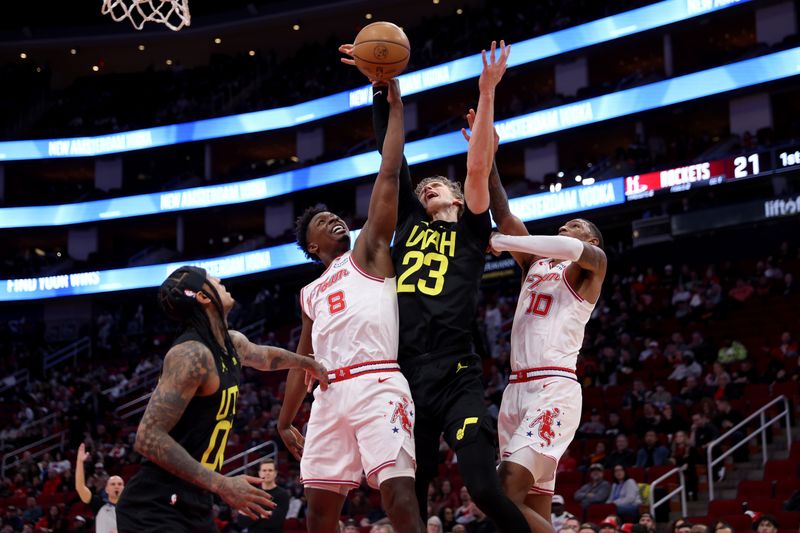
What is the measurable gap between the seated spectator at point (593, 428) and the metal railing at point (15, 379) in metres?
20.7

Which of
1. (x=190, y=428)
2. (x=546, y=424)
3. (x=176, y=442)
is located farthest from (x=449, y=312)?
(x=176, y=442)

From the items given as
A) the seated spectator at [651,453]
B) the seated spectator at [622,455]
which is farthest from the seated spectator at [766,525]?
the seated spectator at [622,455]

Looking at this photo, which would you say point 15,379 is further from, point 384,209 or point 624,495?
point 384,209

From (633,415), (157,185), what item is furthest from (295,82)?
(633,415)

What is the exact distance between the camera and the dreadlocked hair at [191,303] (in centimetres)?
493

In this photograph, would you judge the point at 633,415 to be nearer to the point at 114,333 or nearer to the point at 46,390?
the point at 46,390

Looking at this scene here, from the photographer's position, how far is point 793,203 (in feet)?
71.6

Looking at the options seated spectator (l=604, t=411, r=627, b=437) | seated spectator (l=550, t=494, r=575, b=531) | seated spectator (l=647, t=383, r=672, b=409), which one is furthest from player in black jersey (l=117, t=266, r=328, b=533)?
seated spectator (l=647, t=383, r=672, b=409)

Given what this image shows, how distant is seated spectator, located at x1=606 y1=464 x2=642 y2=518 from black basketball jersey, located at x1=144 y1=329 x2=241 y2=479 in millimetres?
9525

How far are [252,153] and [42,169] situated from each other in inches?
340

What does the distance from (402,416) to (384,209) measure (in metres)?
1.19

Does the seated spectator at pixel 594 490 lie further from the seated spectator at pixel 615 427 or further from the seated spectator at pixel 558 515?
the seated spectator at pixel 615 427

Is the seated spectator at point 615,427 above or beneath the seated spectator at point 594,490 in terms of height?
above

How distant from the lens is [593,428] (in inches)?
658
